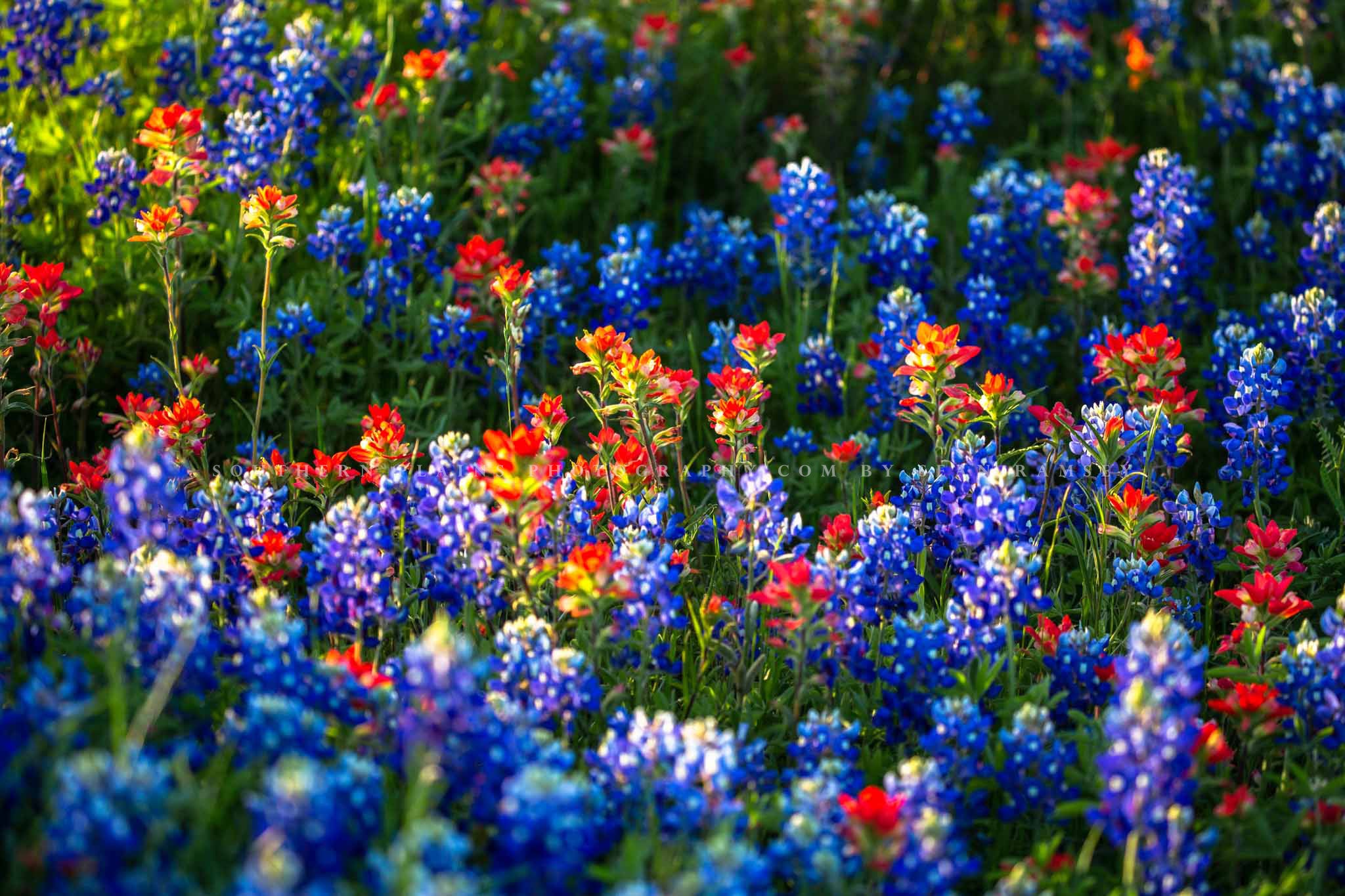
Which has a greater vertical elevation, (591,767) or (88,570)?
(88,570)

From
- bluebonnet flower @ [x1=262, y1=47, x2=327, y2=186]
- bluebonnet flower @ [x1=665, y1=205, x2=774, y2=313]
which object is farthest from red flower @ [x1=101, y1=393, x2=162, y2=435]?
bluebonnet flower @ [x1=665, y1=205, x2=774, y2=313]

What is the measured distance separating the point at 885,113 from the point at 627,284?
211cm

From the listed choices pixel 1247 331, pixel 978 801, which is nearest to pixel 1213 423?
pixel 1247 331

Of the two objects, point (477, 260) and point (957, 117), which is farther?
point (957, 117)

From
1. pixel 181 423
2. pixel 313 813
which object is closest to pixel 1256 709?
pixel 313 813

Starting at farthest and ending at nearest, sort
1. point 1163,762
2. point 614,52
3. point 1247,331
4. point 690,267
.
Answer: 1. point 614,52
2. point 690,267
3. point 1247,331
4. point 1163,762

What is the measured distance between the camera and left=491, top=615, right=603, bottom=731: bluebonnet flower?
2.84 metres

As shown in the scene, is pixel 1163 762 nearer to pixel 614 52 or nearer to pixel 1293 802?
pixel 1293 802

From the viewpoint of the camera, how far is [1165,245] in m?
4.79

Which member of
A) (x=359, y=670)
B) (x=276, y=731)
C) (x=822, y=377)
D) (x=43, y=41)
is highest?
(x=43, y=41)

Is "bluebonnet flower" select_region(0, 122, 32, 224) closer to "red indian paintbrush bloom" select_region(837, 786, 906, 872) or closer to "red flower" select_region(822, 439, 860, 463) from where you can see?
"red flower" select_region(822, 439, 860, 463)

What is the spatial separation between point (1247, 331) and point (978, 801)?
7.66ft

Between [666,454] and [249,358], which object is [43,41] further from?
[666,454]

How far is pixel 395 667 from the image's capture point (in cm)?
288
